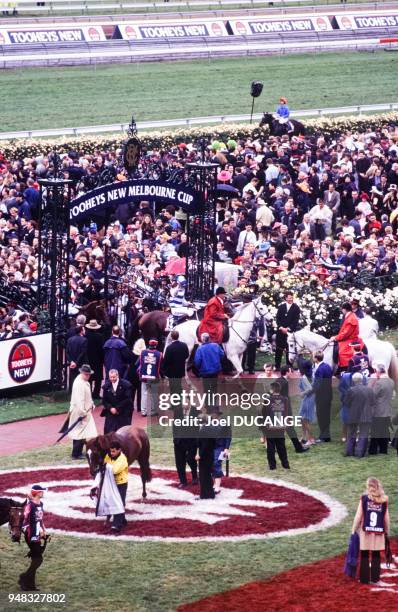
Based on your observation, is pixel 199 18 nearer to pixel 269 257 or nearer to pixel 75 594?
pixel 269 257

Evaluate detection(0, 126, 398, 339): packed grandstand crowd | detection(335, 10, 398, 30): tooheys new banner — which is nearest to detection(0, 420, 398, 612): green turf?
detection(0, 126, 398, 339): packed grandstand crowd

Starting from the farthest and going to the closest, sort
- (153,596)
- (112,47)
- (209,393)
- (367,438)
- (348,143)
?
(112,47)
(348,143)
(209,393)
(367,438)
(153,596)

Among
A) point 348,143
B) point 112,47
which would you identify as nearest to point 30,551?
point 348,143

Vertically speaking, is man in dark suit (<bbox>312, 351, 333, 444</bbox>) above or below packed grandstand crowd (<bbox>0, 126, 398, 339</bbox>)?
below

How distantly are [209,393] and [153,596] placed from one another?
842cm

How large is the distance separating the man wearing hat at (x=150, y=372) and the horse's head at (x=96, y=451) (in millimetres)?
5527

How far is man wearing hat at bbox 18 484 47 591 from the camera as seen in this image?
17938 millimetres

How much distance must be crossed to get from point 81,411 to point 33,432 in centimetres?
273

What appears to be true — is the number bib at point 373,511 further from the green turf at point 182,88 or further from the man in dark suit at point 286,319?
the green turf at point 182,88

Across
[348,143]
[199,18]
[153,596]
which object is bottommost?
[153,596]

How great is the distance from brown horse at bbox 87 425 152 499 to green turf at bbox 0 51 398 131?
36.1m

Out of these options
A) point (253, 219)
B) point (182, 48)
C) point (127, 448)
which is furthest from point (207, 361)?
point (182, 48)

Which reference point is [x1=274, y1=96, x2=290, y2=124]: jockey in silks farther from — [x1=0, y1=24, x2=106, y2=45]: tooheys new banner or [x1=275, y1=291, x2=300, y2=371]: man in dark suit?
[x1=275, y1=291, x2=300, y2=371]: man in dark suit

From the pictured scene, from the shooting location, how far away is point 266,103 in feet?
208
